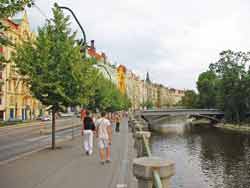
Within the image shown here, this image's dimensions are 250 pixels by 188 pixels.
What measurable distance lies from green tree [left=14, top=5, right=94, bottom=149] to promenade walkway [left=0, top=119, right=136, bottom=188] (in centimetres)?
355

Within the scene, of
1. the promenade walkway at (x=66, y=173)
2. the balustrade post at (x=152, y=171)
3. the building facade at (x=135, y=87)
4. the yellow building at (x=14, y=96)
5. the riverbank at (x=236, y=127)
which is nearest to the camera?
the balustrade post at (x=152, y=171)

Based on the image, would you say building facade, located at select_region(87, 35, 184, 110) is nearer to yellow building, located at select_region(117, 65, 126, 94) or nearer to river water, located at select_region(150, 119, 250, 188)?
yellow building, located at select_region(117, 65, 126, 94)

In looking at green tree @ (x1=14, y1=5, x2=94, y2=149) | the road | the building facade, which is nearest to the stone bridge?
the building facade

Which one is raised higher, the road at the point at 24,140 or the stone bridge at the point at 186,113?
the stone bridge at the point at 186,113

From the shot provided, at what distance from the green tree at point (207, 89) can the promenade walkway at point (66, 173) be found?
68034 mm

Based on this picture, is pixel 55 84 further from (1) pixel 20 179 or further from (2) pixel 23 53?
(1) pixel 20 179

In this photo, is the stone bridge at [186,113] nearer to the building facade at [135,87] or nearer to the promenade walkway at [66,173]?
the building facade at [135,87]

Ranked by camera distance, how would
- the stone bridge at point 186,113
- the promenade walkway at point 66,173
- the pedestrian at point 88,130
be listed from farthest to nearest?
the stone bridge at point 186,113 → the pedestrian at point 88,130 → the promenade walkway at point 66,173

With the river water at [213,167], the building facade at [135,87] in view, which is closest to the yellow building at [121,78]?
the building facade at [135,87]

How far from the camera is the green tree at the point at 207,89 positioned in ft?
255

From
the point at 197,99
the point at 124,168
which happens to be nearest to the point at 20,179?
the point at 124,168

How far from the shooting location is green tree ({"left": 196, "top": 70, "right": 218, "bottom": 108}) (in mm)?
77600

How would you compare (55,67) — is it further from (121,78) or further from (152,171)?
(121,78)

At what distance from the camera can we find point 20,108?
190 feet
